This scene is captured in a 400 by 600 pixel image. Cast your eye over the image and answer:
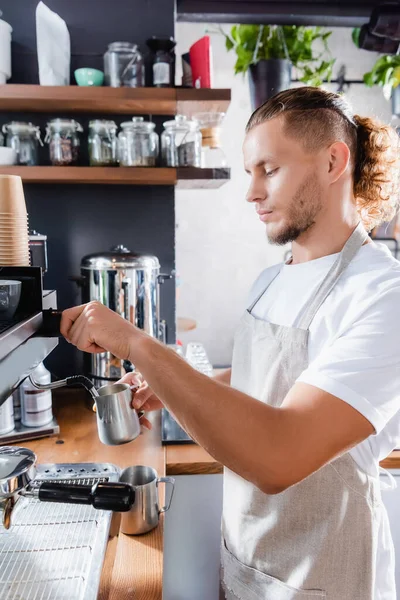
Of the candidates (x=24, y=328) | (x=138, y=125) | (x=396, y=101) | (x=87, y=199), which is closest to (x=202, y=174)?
(x=138, y=125)

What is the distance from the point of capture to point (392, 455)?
131 centimetres

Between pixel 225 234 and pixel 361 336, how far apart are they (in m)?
3.31

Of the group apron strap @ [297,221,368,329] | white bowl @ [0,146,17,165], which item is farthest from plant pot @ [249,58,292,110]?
apron strap @ [297,221,368,329]

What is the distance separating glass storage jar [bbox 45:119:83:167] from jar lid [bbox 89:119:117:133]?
5 cm

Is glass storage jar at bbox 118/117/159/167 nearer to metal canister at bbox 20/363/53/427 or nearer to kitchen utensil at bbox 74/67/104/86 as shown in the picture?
kitchen utensil at bbox 74/67/104/86

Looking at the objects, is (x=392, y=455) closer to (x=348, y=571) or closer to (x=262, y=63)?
(x=348, y=571)

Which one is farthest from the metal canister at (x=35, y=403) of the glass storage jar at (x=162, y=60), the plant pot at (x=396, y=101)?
the plant pot at (x=396, y=101)

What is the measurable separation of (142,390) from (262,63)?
1.67 m

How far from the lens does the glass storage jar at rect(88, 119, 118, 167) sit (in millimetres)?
1749

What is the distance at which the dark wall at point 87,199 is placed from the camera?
71.1 inches

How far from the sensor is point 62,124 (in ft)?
5.64

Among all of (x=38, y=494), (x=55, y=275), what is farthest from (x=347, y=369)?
(x=55, y=275)

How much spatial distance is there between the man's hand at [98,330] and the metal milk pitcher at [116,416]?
6.6 inches

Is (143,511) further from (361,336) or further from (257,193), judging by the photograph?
(257,193)
